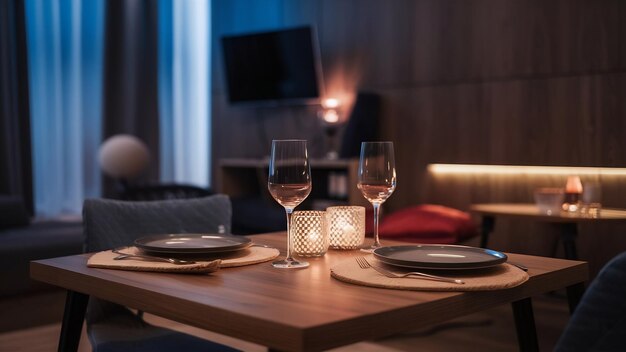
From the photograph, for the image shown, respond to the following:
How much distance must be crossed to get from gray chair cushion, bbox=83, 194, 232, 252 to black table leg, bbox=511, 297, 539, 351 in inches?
34.9

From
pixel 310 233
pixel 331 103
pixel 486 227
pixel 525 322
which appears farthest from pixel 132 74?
pixel 525 322

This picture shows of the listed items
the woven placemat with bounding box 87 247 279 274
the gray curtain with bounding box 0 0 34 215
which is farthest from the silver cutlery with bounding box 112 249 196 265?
the gray curtain with bounding box 0 0 34 215

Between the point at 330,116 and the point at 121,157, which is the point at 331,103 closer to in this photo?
the point at 330,116

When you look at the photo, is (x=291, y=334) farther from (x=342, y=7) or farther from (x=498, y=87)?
(x=342, y=7)

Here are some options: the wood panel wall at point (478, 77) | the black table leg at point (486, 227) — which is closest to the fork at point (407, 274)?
the black table leg at point (486, 227)

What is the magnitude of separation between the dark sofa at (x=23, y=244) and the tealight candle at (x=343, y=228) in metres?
1.94

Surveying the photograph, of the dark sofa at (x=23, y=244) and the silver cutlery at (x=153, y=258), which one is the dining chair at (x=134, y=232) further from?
the dark sofa at (x=23, y=244)

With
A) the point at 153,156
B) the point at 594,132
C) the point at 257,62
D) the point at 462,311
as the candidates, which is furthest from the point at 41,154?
the point at 462,311

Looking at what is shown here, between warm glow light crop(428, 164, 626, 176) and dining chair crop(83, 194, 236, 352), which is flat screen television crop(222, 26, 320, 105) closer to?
warm glow light crop(428, 164, 626, 176)

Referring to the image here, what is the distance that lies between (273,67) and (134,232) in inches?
146

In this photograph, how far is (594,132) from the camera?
3861mm

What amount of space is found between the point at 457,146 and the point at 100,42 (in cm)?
323

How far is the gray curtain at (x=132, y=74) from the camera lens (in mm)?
6008

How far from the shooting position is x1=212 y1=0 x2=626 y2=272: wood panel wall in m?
3.84
